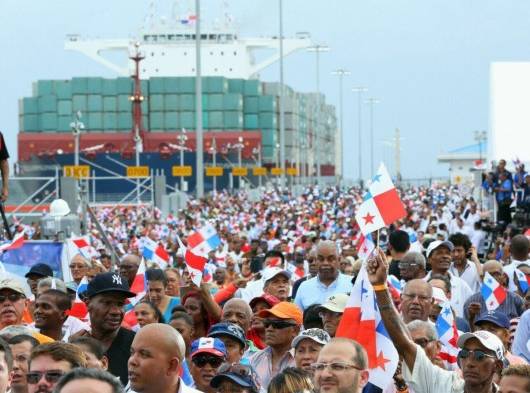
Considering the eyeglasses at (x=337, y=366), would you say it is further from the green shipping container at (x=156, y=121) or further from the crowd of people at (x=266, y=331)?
the green shipping container at (x=156, y=121)

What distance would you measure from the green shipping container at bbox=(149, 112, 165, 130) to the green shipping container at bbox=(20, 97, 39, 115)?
327 inches

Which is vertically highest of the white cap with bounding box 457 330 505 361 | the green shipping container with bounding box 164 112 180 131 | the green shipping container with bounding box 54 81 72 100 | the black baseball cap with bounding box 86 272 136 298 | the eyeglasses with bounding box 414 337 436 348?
the green shipping container with bounding box 54 81 72 100

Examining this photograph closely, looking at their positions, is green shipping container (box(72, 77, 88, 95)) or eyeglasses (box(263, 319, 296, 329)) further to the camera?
green shipping container (box(72, 77, 88, 95))

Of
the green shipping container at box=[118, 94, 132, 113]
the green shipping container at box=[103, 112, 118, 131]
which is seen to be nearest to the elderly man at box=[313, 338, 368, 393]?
the green shipping container at box=[118, 94, 132, 113]

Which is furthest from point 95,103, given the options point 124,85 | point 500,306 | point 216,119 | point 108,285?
point 108,285

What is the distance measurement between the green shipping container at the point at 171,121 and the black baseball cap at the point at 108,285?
→ 96.3 metres

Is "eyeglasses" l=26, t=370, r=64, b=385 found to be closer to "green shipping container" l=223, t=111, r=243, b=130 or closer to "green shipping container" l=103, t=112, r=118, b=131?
"green shipping container" l=223, t=111, r=243, b=130

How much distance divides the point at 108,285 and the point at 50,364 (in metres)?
2.41

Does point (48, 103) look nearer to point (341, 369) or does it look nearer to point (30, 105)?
point (30, 105)

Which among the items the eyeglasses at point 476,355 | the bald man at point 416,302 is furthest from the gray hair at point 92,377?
the bald man at point 416,302

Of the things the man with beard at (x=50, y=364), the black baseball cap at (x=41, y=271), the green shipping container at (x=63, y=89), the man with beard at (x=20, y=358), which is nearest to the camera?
the man with beard at (x=50, y=364)

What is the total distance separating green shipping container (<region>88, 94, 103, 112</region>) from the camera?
344 ft

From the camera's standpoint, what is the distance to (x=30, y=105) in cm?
10788

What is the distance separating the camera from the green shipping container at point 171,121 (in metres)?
104
